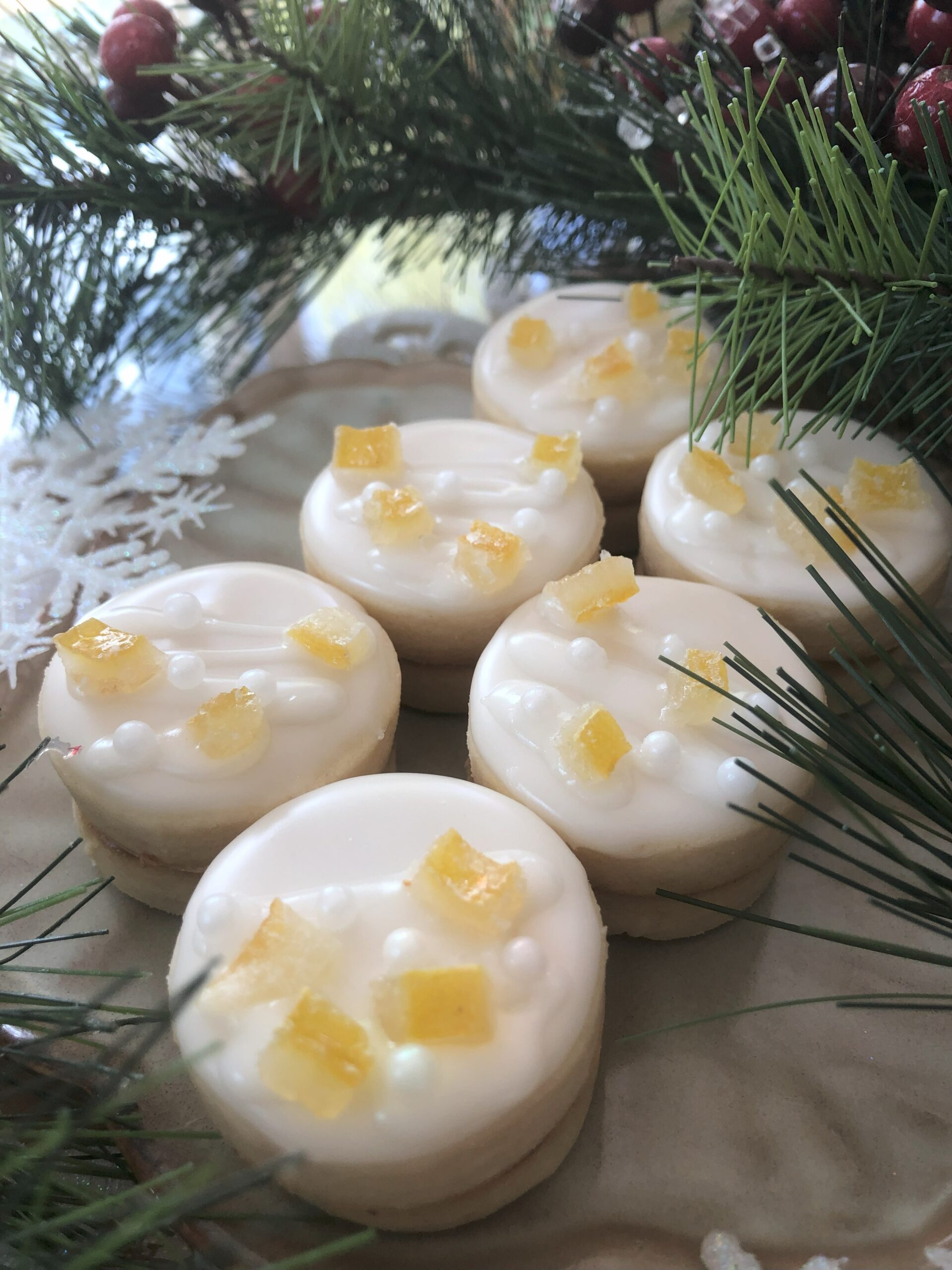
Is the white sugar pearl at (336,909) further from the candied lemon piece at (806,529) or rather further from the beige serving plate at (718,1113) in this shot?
the candied lemon piece at (806,529)

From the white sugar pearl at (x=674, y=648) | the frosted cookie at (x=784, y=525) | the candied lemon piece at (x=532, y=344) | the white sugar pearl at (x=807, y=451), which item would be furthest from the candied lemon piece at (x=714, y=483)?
the candied lemon piece at (x=532, y=344)

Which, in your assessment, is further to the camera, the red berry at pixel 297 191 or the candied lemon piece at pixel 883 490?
the red berry at pixel 297 191

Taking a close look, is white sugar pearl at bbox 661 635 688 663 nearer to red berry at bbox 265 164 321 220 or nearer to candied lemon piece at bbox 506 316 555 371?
candied lemon piece at bbox 506 316 555 371

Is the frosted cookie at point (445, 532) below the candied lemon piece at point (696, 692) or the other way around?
the other way around

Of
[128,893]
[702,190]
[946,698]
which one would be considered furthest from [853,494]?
[128,893]

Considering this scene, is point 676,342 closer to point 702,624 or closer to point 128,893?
point 702,624

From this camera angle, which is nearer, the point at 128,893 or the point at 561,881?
the point at 561,881

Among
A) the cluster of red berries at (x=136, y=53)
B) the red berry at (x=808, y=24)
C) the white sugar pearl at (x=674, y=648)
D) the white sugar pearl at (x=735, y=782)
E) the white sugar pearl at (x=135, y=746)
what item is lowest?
the white sugar pearl at (x=735, y=782)
